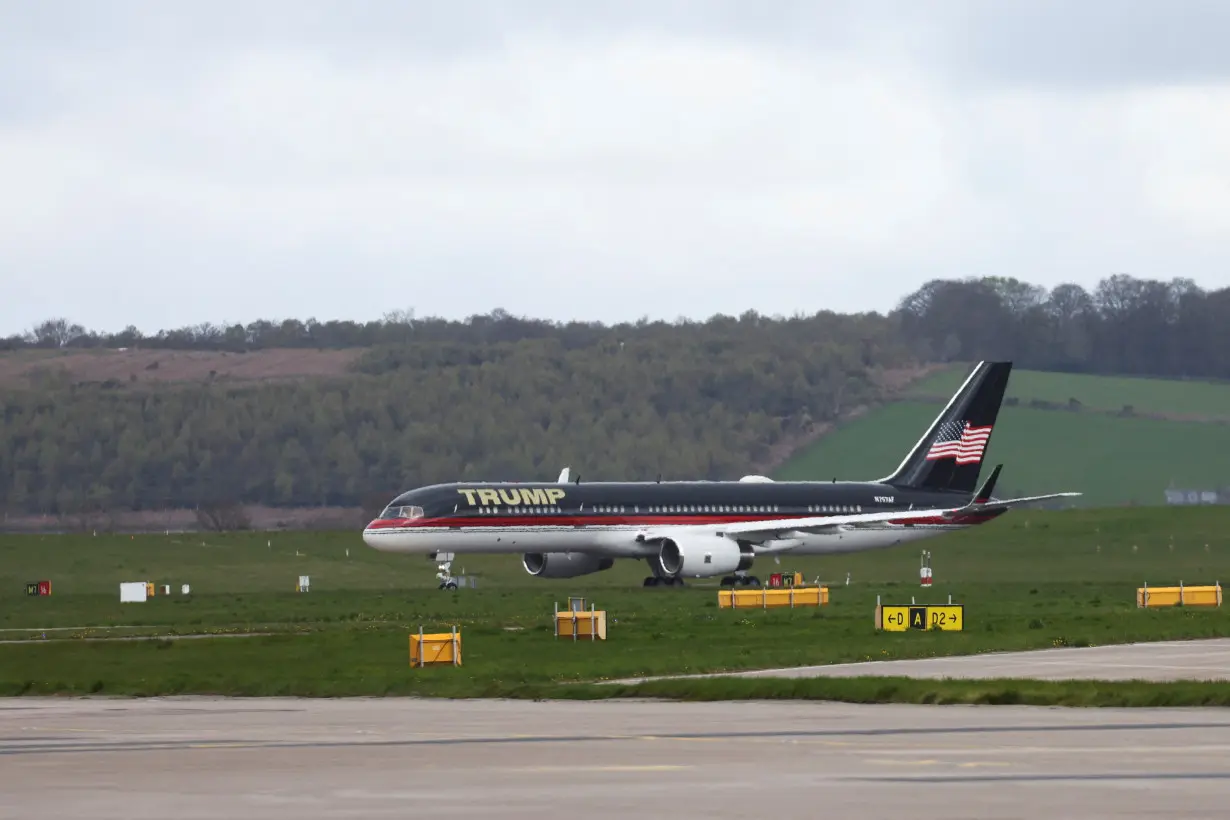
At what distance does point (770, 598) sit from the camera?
236 ft

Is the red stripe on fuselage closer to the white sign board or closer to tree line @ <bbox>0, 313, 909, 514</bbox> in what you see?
the white sign board

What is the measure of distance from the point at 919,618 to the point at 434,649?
14.3m

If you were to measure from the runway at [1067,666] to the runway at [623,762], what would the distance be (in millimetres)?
5607

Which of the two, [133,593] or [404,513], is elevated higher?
[404,513]

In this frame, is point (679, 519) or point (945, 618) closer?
point (945, 618)

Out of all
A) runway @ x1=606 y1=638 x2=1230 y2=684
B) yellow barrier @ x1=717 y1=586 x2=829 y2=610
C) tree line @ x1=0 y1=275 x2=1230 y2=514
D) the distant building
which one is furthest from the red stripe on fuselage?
the distant building

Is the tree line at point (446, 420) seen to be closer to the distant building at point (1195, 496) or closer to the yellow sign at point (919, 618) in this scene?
the distant building at point (1195, 496)

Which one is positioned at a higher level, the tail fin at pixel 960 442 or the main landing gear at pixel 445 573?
the tail fin at pixel 960 442

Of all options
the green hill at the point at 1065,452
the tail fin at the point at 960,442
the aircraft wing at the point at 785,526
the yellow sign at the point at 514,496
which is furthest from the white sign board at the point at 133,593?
the green hill at the point at 1065,452

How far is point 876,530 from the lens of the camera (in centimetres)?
9194

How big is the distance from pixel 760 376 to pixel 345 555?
2579 inches

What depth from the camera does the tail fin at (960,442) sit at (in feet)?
314

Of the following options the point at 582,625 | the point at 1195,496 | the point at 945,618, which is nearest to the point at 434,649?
the point at 582,625

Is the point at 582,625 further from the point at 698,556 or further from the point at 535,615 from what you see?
the point at 698,556
